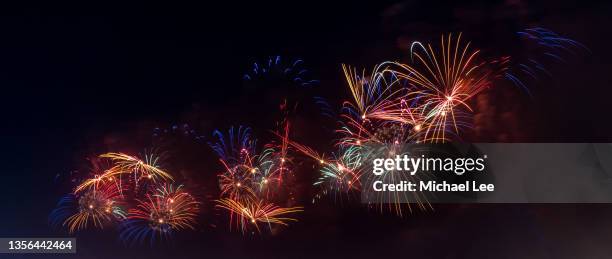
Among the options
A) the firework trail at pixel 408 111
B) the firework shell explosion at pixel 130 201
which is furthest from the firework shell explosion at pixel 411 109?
the firework shell explosion at pixel 130 201

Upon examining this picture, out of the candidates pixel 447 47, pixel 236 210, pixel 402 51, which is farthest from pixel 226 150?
pixel 447 47

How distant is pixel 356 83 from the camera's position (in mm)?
5922

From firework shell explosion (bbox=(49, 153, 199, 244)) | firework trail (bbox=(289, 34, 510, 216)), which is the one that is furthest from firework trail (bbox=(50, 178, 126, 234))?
firework trail (bbox=(289, 34, 510, 216))

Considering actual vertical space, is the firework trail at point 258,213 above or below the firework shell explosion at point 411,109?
below

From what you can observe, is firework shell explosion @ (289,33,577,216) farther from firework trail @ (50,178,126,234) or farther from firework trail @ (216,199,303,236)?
firework trail @ (50,178,126,234)

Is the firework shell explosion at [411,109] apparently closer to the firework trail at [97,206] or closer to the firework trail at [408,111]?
the firework trail at [408,111]

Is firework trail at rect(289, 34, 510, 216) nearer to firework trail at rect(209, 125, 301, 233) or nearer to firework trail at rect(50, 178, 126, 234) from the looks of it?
firework trail at rect(209, 125, 301, 233)

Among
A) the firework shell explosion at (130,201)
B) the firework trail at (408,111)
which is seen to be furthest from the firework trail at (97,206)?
the firework trail at (408,111)

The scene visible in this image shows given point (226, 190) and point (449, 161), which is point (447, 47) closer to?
point (449, 161)

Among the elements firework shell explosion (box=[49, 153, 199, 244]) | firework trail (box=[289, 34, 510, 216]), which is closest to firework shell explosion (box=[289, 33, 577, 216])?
firework trail (box=[289, 34, 510, 216])

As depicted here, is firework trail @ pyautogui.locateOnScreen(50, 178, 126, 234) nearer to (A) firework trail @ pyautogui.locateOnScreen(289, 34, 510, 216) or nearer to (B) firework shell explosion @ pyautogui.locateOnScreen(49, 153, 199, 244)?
(B) firework shell explosion @ pyautogui.locateOnScreen(49, 153, 199, 244)

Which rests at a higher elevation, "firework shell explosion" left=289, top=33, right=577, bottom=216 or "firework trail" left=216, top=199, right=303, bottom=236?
"firework shell explosion" left=289, top=33, right=577, bottom=216

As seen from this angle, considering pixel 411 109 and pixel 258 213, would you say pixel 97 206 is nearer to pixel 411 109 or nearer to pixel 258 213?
pixel 258 213

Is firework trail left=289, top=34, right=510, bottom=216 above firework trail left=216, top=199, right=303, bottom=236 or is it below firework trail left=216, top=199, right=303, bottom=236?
above
